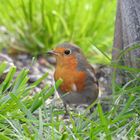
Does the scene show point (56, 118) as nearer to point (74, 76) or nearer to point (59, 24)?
point (74, 76)

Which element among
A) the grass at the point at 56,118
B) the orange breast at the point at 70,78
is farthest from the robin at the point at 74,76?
the grass at the point at 56,118

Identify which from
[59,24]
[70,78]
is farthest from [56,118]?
[59,24]

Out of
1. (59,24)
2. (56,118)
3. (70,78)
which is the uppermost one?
(59,24)

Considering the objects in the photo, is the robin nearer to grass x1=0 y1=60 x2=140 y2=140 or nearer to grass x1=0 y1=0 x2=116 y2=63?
grass x1=0 y1=60 x2=140 y2=140

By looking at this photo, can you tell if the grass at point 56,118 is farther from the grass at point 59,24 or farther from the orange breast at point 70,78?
the grass at point 59,24

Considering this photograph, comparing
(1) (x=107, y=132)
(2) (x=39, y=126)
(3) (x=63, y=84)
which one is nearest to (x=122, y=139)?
(1) (x=107, y=132)

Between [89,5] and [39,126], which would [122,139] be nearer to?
[39,126]
